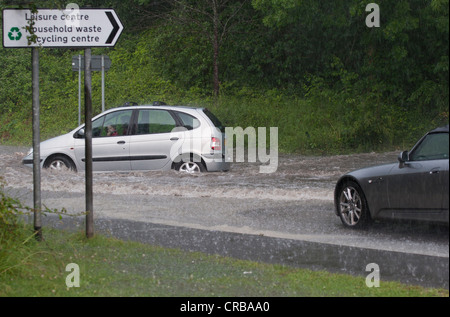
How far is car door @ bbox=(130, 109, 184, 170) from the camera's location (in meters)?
16.9

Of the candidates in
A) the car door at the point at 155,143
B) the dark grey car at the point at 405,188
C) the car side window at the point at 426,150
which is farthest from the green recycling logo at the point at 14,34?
the car door at the point at 155,143

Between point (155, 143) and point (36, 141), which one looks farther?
point (155, 143)

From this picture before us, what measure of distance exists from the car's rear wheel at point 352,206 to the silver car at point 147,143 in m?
6.88

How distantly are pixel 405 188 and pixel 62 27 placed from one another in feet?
15.5

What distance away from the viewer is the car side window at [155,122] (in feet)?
56.0

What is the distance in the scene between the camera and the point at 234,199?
13.8 metres

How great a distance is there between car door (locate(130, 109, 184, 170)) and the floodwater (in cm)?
29

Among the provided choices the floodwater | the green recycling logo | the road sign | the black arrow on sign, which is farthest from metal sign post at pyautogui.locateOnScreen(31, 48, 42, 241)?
the road sign

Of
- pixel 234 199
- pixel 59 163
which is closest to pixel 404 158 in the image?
pixel 234 199

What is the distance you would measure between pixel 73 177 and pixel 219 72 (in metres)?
16.6

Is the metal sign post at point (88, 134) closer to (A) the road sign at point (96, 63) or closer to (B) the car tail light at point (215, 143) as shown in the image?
(B) the car tail light at point (215, 143)

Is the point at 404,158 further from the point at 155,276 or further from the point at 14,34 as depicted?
the point at 14,34
